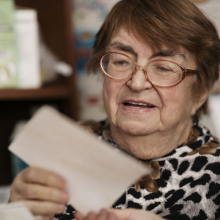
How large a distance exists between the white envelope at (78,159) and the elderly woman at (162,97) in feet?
1.08

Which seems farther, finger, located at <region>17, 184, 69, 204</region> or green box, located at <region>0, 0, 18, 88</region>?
green box, located at <region>0, 0, 18, 88</region>

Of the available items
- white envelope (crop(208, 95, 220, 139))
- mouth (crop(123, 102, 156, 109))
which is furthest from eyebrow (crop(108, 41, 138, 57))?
white envelope (crop(208, 95, 220, 139))

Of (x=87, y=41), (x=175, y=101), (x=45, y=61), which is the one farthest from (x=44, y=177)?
(x=87, y=41)

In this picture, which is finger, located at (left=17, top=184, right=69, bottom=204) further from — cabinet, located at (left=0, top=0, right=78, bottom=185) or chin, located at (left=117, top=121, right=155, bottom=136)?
cabinet, located at (left=0, top=0, right=78, bottom=185)

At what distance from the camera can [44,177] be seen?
0.69 meters

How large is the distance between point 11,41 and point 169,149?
91cm

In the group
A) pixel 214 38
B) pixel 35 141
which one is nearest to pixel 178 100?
pixel 214 38

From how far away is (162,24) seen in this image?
0.96 metres

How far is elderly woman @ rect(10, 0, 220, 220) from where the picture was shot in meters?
0.94

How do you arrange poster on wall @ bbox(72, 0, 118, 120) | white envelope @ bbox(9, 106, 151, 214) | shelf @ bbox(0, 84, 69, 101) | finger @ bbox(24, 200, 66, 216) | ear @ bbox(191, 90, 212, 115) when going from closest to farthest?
white envelope @ bbox(9, 106, 151, 214)
finger @ bbox(24, 200, 66, 216)
ear @ bbox(191, 90, 212, 115)
shelf @ bbox(0, 84, 69, 101)
poster on wall @ bbox(72, 0, 118, 120)

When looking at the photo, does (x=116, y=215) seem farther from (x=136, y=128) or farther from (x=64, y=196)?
(x=136, y=128)

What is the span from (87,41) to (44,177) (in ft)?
4.04

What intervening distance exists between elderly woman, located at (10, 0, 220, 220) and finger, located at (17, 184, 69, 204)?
244 mm

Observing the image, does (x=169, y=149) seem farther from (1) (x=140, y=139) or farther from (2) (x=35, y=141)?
(2) (x=35, y=141)
